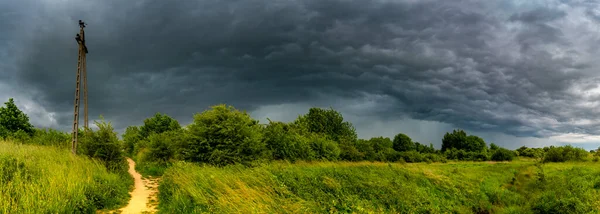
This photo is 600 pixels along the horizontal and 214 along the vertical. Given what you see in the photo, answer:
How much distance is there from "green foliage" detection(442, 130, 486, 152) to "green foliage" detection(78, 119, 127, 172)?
243ft

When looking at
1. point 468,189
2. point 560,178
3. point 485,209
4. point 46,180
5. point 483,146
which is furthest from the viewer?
point 483,146

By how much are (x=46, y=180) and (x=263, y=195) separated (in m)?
7.59

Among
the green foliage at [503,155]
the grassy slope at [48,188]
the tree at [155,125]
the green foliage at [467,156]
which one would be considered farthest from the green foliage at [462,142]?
the grassy slope at [48,188]

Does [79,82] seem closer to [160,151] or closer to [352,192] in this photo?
[160,151]

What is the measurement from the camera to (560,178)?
23.2m

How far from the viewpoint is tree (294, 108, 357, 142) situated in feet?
192

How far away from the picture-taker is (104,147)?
1877 cm

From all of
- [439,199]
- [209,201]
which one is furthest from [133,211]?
[439,199]

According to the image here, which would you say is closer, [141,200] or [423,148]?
[141,200]

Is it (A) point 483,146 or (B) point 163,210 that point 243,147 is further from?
(A) point 483,146

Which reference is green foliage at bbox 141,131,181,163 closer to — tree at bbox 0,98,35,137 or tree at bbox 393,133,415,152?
tree at bbox 0,98,35,137

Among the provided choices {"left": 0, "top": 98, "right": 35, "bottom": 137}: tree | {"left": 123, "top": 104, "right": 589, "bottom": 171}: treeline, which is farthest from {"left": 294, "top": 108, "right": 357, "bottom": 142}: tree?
{"left": 0, "top": 98, "right": 35, "bottom": 137}: tree

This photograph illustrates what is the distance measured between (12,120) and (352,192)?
141 ft

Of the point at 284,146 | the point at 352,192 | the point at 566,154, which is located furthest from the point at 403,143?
the point at 352,192
